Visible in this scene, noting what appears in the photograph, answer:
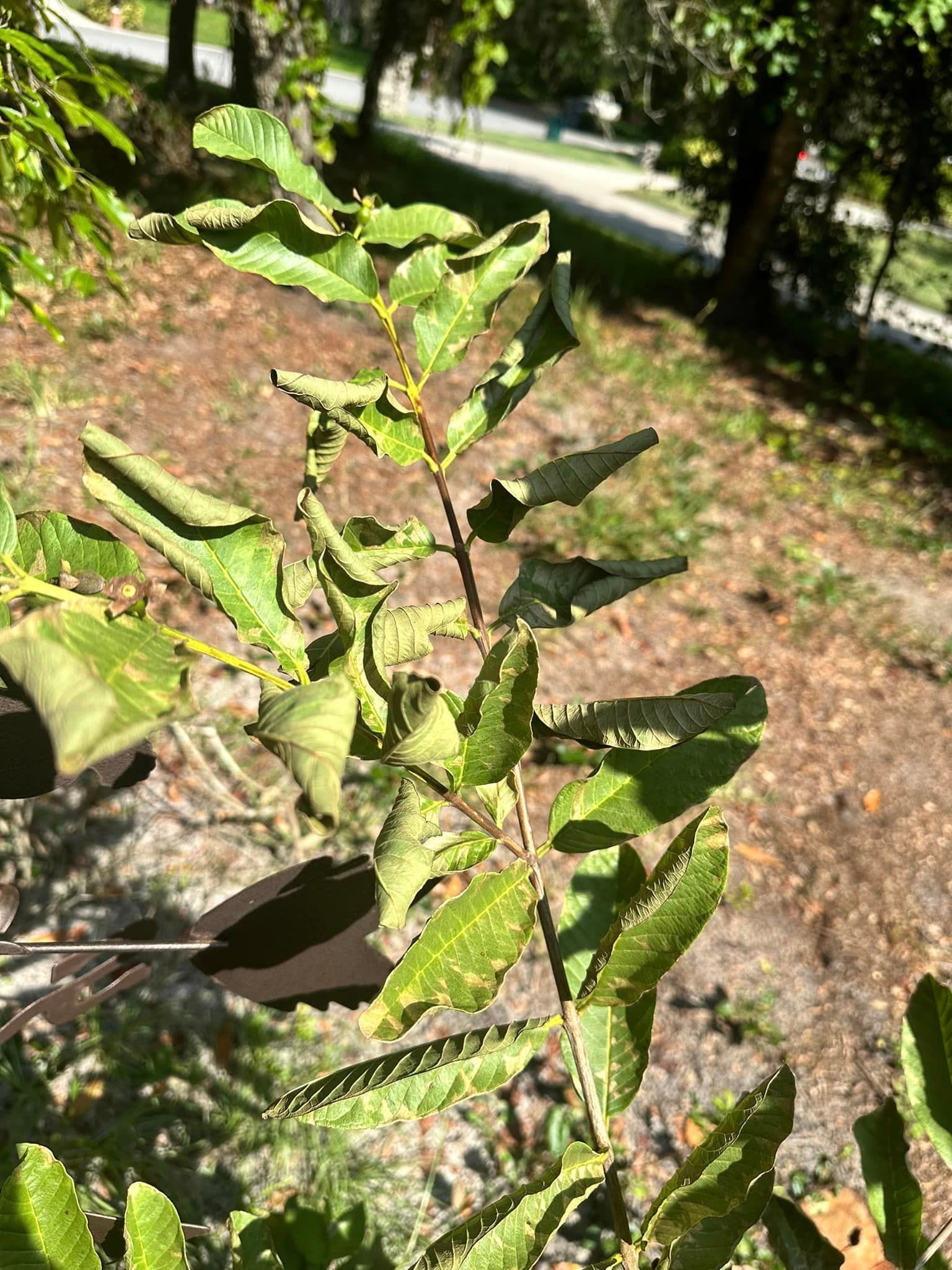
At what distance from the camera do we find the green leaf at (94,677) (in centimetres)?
33

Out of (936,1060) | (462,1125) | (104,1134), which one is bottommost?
(462,1125)

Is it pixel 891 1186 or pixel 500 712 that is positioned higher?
pixel 500 712

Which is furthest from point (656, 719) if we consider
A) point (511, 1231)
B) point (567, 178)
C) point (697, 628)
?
point (567, 178)

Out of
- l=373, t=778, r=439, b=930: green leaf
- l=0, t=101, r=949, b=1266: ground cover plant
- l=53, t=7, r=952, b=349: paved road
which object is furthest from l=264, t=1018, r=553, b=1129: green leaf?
l=53, t=7, r=952, b=349: paved road

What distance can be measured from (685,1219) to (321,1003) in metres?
0.31

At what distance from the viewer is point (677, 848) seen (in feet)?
1.85

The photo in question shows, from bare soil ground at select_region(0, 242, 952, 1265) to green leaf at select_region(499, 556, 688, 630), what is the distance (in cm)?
153

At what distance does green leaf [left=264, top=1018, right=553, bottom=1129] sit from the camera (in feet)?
1.69

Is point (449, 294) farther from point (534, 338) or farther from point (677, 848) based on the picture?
point (677, 848)

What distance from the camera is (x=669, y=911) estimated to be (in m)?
0.58

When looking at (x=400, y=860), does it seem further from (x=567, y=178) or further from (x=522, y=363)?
(x=567, y=178)

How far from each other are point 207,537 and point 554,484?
0.24 m

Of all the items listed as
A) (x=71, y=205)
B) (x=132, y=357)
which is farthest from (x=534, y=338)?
(x=132, y=357)

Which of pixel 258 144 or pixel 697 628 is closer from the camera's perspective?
pixel 258 144
